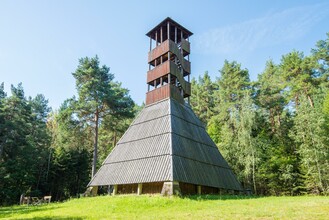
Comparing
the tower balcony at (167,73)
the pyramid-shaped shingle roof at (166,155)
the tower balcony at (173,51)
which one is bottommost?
the pyramid-shaped shingle roof at (166,155)

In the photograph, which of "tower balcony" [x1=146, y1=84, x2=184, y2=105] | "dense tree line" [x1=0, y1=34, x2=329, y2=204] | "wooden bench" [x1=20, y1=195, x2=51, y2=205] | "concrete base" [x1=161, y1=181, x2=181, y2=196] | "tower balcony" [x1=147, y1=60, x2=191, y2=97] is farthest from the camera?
"dense tree line" [x1=0, y1=34, x2=329, y2=204]

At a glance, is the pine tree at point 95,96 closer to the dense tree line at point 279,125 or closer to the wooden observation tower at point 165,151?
the wooden observation tower at point 165,151

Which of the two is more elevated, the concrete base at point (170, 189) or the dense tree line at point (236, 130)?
the dense tree line at point (236, 130)

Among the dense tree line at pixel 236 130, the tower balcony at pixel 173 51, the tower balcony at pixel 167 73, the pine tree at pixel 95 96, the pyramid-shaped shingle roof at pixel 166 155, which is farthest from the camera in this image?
the pine tree at pixel 95 96

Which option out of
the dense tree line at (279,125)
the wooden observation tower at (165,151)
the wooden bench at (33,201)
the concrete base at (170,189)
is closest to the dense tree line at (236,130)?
the dense tree line at (279,125)

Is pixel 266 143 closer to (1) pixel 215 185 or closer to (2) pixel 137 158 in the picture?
(1) pixel 215 185

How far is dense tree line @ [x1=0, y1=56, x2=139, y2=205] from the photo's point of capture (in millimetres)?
32625

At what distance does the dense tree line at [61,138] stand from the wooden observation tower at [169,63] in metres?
9.50

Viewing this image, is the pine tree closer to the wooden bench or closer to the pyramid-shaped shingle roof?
the wooden bench

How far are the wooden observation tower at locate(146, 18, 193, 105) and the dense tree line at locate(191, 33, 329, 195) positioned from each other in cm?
1012

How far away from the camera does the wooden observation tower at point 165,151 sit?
670 inches

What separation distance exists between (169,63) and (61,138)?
89.0ft

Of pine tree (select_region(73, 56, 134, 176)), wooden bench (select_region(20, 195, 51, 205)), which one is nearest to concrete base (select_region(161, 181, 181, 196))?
wooden bench (select_region(20, 195, 51, 205))

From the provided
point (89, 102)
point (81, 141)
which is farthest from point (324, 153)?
point (81, 141)
